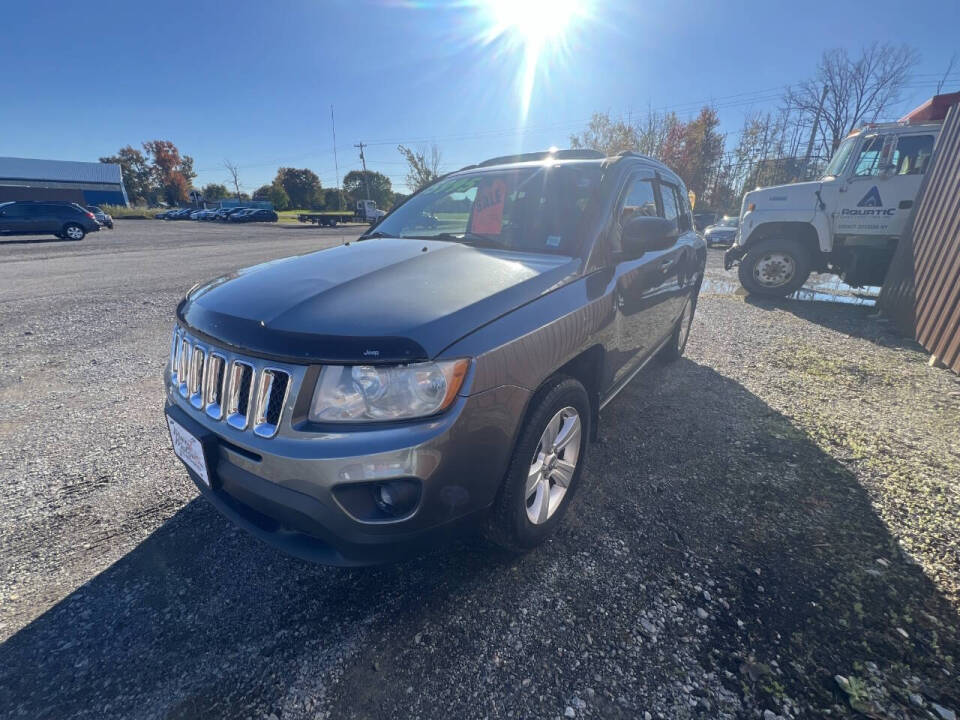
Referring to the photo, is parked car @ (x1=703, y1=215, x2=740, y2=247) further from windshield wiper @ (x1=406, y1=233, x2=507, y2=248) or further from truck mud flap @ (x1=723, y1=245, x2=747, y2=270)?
windshield wiper @ (x1=406, y1=233, x2=507, y2=248)

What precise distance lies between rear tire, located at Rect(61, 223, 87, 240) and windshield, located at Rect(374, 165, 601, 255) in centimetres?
2461

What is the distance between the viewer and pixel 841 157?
22.8 ft

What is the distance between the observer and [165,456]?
2828 mm

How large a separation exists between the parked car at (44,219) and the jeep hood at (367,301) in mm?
25000

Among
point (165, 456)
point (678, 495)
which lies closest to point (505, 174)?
point (678, 495)

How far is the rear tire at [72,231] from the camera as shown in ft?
64.3

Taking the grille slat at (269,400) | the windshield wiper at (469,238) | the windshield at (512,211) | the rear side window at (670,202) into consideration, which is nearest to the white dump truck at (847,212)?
the rear side window at (670,202)

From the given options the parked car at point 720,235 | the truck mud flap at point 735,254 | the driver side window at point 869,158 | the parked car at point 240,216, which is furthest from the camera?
the parked car at point 240,216

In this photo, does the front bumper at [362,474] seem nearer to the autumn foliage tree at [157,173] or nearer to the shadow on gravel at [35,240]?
the shadow on gravel at [35,240]

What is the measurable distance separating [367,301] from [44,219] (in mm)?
26053

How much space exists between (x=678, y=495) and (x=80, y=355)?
5.78m

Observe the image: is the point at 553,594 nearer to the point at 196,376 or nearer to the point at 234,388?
the point at 234,388

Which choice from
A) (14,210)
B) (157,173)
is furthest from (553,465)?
(157,173)

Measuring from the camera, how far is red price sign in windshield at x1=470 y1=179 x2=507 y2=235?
258cm
